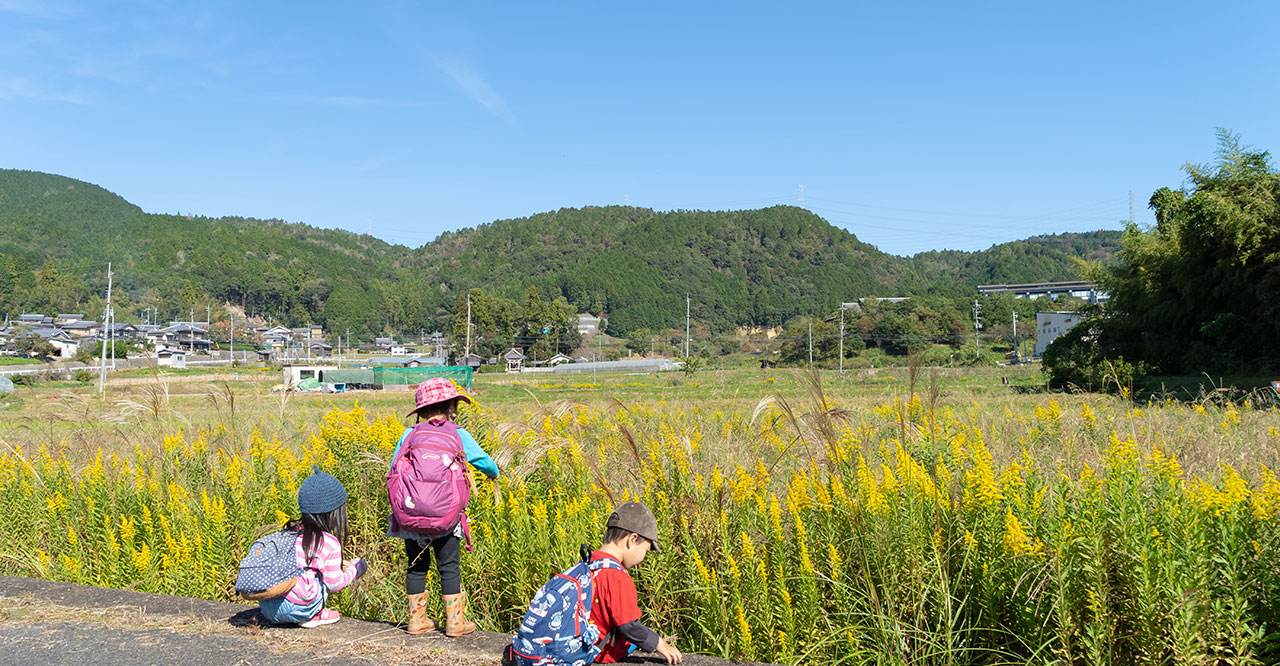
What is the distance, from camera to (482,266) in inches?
6284

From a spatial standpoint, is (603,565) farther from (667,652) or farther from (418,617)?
(418,617)

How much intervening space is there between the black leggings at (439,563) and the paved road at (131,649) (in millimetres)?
505

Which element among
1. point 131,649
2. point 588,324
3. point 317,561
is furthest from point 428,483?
point 588,324

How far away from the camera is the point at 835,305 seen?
427ft

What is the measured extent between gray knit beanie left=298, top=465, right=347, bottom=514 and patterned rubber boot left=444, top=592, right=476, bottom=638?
788 millimetres

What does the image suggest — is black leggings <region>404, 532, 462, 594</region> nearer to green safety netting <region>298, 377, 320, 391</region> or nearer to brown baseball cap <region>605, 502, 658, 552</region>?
brown baseball cap <region>605, 502, 658, 552</region>

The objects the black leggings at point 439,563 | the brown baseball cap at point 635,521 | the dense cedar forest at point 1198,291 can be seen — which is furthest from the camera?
the dense cedar forest at point 1198,291

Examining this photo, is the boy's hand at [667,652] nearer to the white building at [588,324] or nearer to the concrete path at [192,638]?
the concrete path at [192,638]

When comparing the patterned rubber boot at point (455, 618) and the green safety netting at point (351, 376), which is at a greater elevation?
the patterned rubber boot at point (455, 618)

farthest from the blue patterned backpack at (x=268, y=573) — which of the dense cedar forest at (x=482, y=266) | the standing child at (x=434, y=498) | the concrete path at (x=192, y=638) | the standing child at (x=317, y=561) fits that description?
the dense cedar forest at (x=482, y=266)

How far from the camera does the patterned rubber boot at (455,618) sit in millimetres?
3502

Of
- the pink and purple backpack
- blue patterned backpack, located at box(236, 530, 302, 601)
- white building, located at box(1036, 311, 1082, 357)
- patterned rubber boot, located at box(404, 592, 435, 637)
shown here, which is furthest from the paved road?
white building, located at box(1036, 311, 1082, 357)

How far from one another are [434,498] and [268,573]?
2.84 feet

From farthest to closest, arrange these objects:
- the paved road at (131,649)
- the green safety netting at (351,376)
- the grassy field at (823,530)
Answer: the green safety netting at (351,376)
the paved road at (131,649)
the grassy field at (823,530)
